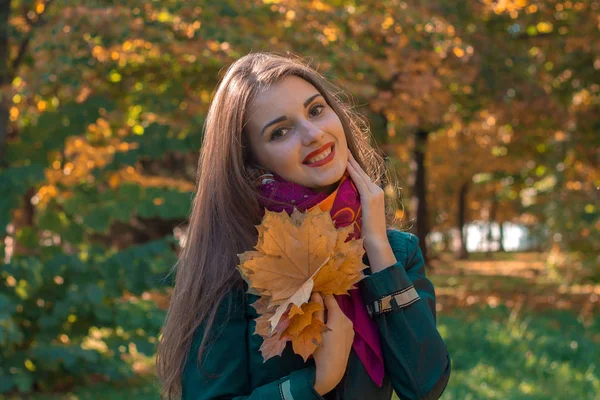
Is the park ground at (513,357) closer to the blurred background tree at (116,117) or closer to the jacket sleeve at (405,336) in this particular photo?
the blurred background tree at (116,117)

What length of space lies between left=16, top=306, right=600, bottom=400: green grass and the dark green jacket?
→ 14.2 ft

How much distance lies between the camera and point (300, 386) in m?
1.83

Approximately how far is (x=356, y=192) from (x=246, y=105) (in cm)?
39

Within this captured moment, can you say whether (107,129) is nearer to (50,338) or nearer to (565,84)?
(50,338)

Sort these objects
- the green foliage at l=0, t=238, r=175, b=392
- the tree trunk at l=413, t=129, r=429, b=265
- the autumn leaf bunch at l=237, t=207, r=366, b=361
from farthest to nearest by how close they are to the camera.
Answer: the tree trunk at l=413, t=129, r=429, b=265 < the green foliage at l=0, t=238, r=175, b=392 < the autumn leaf bunch at l=237, t=207, r=366, b=361

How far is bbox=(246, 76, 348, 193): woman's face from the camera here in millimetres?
2080

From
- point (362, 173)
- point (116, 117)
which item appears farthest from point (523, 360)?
point (362, 173)

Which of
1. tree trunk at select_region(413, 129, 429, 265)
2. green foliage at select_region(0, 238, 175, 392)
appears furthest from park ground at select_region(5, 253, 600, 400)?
tree trunk at select_region(413, 129, 429, 265)

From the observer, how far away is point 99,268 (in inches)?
234

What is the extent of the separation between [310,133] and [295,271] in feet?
1.50

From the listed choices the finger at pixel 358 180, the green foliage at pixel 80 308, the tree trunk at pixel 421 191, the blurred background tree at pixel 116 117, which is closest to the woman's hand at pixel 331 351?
the finger at pixel 358 180

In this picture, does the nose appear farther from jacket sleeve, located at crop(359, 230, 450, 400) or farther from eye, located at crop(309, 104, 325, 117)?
jacket sleeve, located at crop(359, 230, 450, 400)

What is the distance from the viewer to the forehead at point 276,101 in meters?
2.10

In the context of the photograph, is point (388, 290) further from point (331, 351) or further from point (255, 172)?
point (255, 172)
